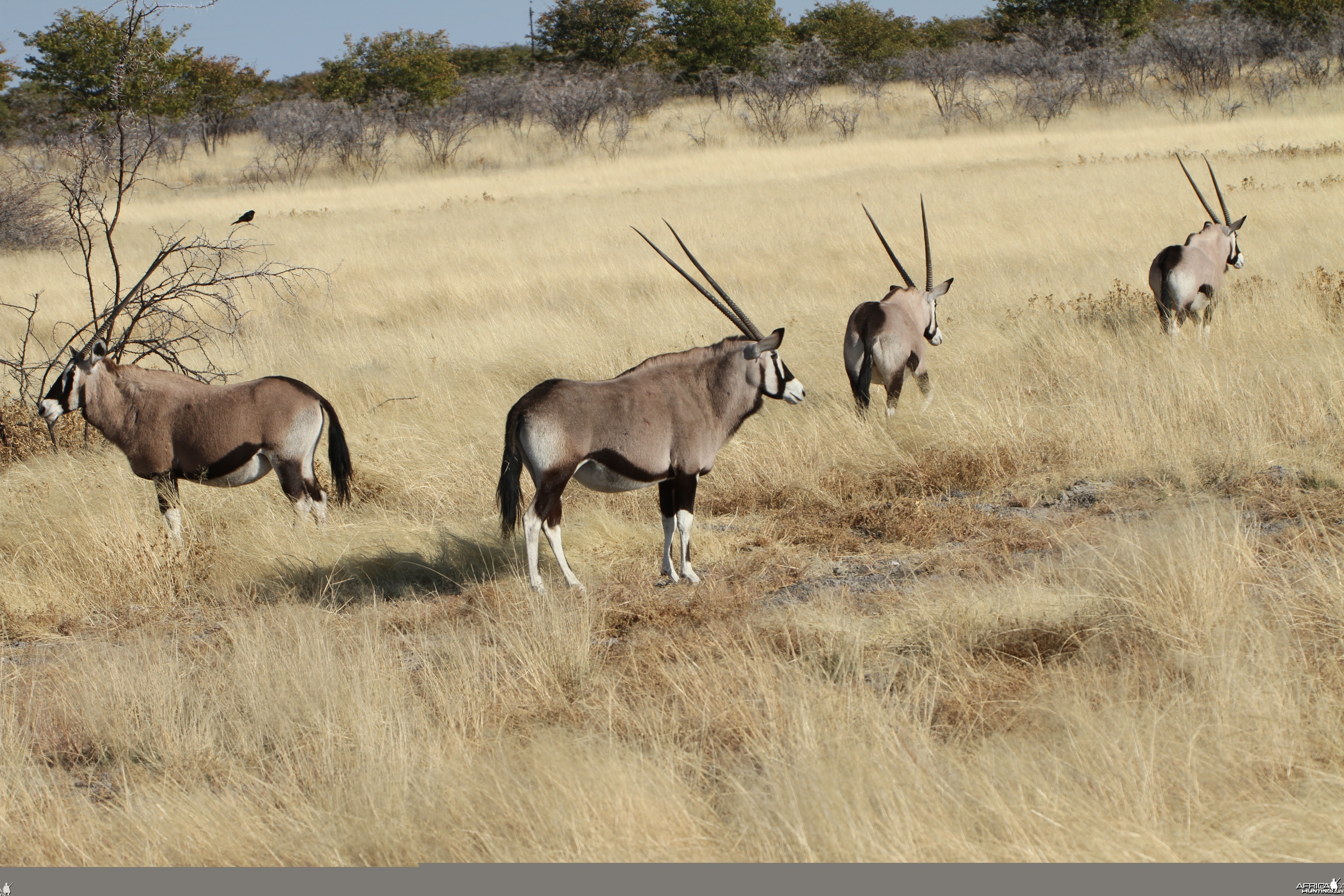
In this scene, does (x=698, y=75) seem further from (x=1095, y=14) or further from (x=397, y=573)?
(x=397, y=573)

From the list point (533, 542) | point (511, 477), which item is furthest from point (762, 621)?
point (511, 477)

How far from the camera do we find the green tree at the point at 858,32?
50.7 m

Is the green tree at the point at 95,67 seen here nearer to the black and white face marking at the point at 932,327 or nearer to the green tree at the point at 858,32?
the black and white face marking at the point at 932,327

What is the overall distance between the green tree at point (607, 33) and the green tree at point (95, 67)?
63.2 ft

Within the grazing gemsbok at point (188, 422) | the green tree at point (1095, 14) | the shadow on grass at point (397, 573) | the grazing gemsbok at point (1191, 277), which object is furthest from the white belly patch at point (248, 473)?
the green tree at point (1095, 14)

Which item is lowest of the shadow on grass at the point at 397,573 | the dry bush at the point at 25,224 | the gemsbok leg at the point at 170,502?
the shadow on grass at the point at 397,573

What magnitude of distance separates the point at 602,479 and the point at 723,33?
157 ft

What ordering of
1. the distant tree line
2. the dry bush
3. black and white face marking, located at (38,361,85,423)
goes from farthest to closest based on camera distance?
the distant tree line
the dry bush
black and white face marking, located at (38,361,85,423)

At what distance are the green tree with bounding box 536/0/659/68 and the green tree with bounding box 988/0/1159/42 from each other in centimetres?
1684

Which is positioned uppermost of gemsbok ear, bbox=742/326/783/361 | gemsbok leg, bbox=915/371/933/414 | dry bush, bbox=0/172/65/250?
dry bush, bbox=0/172/65/250

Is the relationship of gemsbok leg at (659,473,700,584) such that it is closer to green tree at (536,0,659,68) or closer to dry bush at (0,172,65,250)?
dry bush at (0,172,65,250)

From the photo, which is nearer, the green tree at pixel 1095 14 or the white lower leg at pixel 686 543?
the white lower leg at pixel 686 543

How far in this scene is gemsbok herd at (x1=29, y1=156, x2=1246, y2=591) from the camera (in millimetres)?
5410

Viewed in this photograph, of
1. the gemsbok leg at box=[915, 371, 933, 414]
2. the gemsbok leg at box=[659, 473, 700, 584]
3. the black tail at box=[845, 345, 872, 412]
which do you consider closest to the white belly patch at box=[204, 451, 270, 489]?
the gemsbok leg at box=[659, 473, 700, 584]
